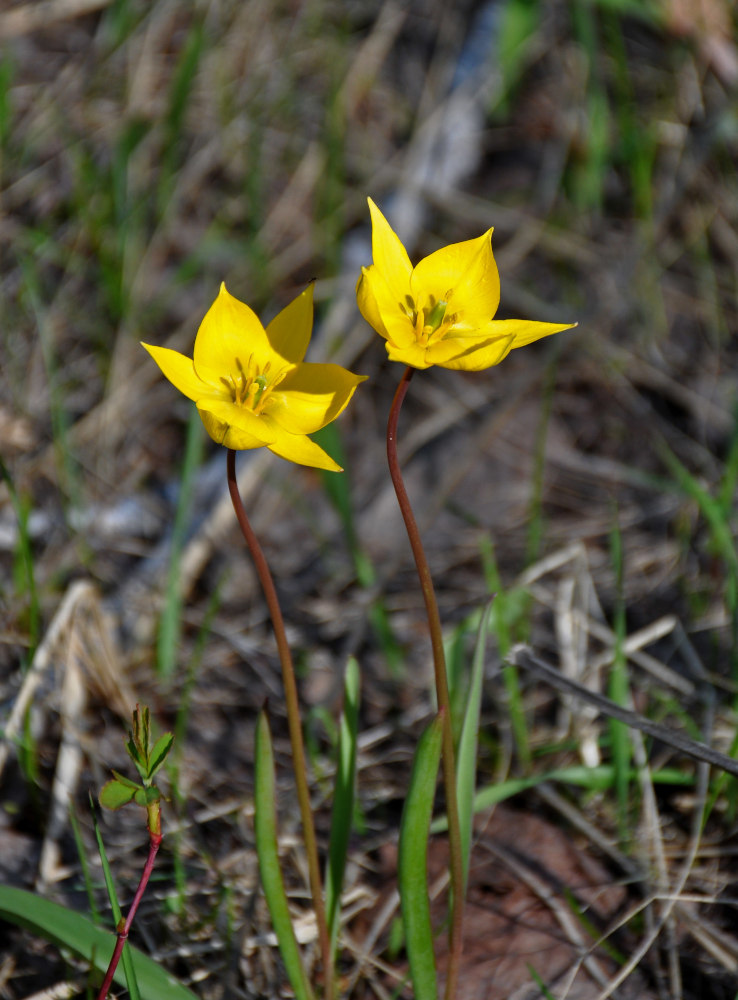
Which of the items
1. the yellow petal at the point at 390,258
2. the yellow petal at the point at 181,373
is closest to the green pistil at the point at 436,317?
the yellow petal at the point at 390,258

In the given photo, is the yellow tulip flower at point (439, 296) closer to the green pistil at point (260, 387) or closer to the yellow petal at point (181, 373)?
the green pistil at point (260, 387)

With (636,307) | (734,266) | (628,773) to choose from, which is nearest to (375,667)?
(628,773)

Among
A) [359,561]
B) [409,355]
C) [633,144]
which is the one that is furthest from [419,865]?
[633,144]

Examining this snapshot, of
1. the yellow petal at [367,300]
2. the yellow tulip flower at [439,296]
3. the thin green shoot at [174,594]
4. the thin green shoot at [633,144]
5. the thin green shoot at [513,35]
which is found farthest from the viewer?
A: the thin green shoot at [513,35]

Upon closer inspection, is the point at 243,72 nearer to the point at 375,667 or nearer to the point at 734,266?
the point at 734,266

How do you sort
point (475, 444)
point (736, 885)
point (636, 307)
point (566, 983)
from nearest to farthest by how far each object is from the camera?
point (566, 983), point (736, 885), point (475, 444), point (636, 307)

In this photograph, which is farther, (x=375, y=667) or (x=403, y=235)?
(x=403, y=235)

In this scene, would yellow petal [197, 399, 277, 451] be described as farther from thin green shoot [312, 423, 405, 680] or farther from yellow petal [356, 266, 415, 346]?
thin green shoot [312, 423, 405, 680]
